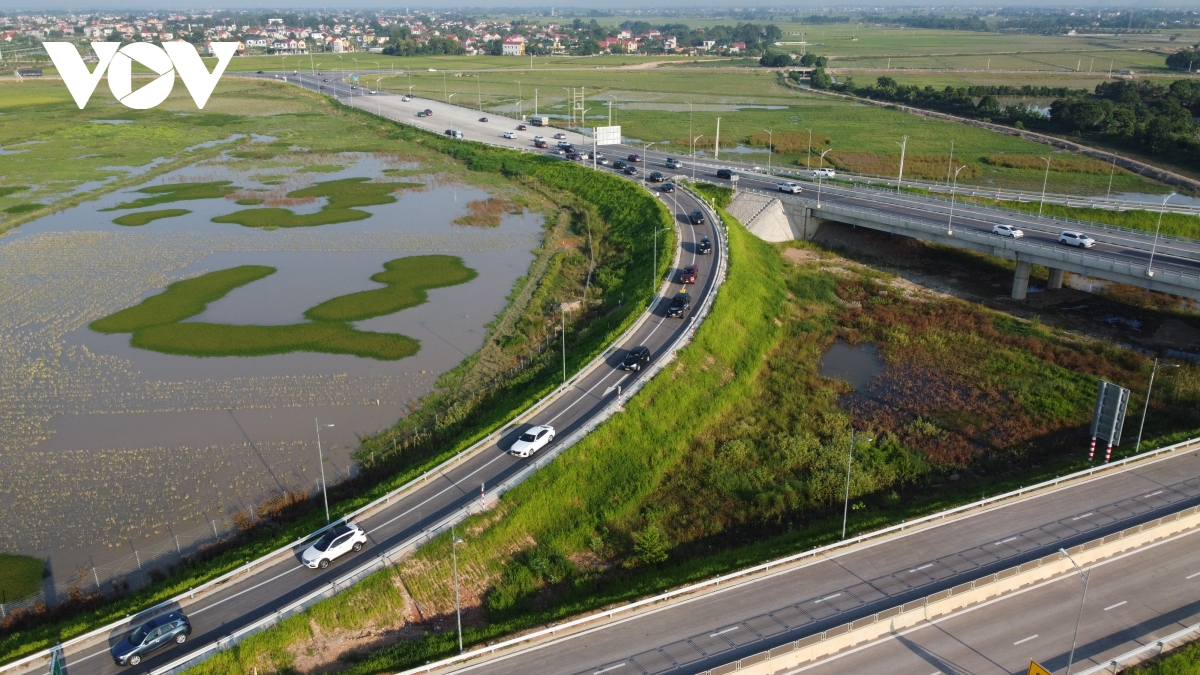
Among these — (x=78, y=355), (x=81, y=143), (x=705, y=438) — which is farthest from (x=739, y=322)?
(x=81, y=143)

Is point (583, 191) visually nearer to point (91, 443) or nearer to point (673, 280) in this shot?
point (673, 280)

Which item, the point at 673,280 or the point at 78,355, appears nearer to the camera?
the point at 78,355

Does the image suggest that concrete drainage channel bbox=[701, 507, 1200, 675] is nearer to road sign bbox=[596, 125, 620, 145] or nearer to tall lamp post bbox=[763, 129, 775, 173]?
road sign bbox=[596, 125, 620, 145]

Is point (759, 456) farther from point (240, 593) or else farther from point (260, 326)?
point (260, 326)

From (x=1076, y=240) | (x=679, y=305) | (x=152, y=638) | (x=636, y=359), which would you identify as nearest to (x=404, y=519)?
(x=152, y=638)

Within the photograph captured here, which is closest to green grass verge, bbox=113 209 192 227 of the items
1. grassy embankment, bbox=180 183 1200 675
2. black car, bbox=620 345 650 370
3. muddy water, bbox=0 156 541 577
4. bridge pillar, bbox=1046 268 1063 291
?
muddy water, bbox=0 156 541 577

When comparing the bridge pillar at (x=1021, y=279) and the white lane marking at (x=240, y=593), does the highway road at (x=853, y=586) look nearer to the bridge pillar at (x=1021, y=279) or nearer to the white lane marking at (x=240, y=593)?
the white lane marking at (x=240, y=593)
